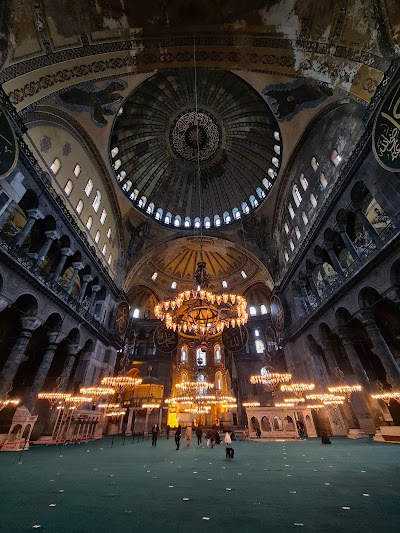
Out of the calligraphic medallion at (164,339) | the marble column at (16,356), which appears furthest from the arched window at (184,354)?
the marble column at (16,356)

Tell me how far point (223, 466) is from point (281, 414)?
914cm

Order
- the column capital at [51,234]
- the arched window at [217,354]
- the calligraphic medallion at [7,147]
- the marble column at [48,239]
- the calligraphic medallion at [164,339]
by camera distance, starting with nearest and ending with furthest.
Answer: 1. the calligraphic medallion at [7,147]
2. the marble column at [48,239]
3. the column capital at [51,234]
4. the calligraphic medallion at [164,339]
5. the arched window at [217,354]

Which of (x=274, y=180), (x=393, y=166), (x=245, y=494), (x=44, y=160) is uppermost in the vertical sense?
(x=274, y=180)

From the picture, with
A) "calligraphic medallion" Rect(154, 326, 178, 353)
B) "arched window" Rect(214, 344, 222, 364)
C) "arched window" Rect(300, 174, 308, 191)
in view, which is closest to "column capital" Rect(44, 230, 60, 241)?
"calligraphic medallion" Rect(154, 326, 178, 353)

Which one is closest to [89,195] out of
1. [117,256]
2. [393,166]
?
[117,256]

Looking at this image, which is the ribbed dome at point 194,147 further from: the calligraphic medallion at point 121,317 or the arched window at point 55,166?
the calligraphic medallion at point 121,317

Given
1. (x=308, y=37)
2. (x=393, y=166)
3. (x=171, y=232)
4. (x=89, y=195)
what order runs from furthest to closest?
1. (x=171, y=232)
2. (x=89, y=195)
3. (x=308, y=37)
4. (x=393, y=166)

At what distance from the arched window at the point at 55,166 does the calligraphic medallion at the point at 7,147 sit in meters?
4.09

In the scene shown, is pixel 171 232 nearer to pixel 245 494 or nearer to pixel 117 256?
pixel 117 256

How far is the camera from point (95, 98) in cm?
1309

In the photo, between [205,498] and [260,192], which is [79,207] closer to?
[260,192]

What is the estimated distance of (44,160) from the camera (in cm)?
1185

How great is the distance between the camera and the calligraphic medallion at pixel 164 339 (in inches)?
898

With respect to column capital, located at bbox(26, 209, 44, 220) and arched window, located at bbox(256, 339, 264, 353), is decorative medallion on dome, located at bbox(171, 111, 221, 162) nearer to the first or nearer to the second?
column capital, located at bbox(26, 209, 44, 220)
